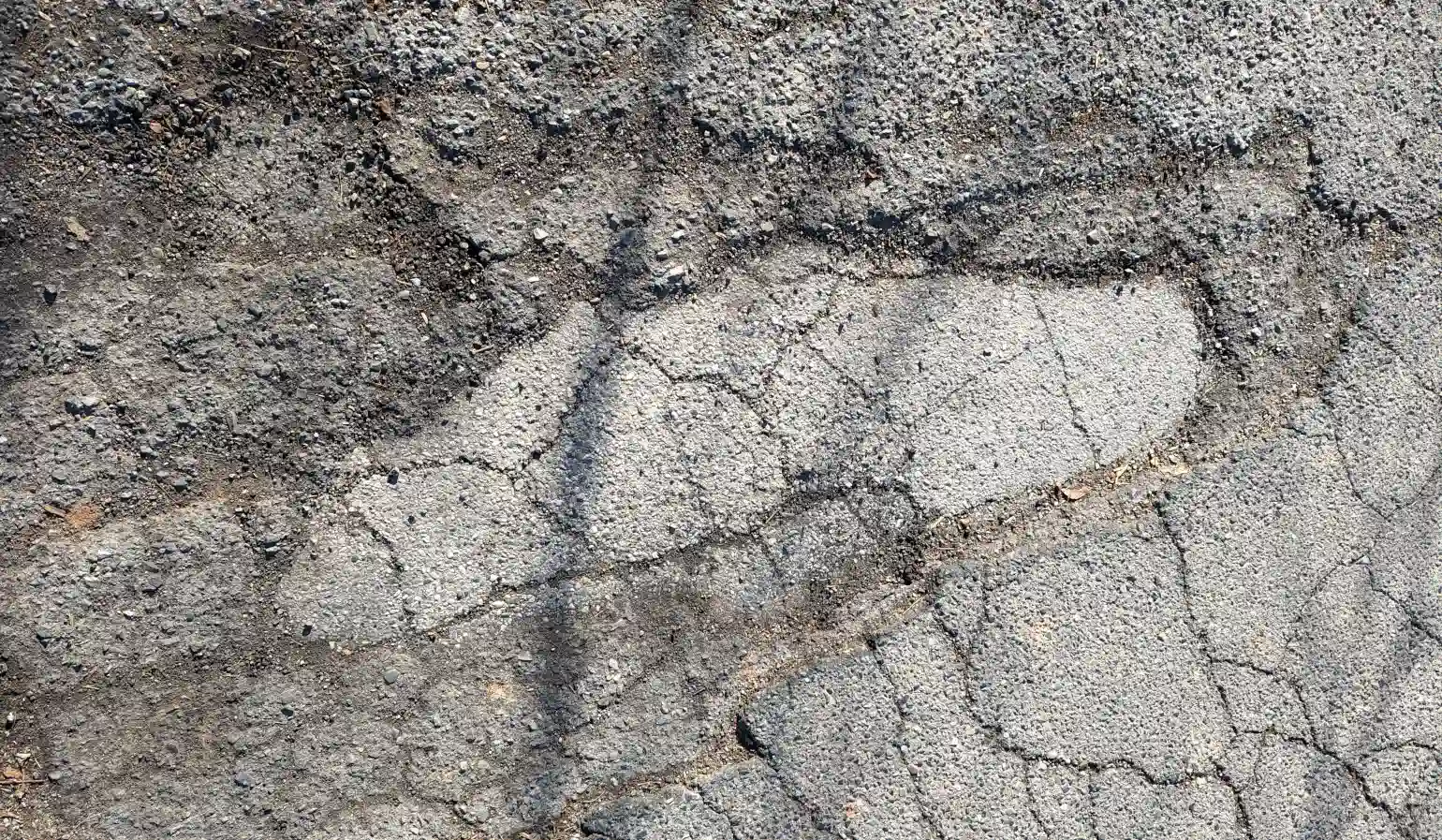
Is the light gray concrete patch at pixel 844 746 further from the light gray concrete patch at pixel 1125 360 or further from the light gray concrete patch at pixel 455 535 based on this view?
the light gray concrete patch at pixel 1125 360

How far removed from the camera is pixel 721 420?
231 centimetres

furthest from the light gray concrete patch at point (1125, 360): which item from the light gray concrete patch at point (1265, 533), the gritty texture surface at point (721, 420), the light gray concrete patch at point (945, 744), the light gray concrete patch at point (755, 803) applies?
the light gray concrete patch at point (755, 803)

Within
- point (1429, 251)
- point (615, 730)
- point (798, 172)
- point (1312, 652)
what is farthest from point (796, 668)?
point (1429, 251)

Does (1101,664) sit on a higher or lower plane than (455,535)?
higher

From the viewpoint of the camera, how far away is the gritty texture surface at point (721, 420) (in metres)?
2.12

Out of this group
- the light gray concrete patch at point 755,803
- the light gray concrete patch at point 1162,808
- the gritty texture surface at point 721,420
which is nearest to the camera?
the gritty texture surface at point 721,420

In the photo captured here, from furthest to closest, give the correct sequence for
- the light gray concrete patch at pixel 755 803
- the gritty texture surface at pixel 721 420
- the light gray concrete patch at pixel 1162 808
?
the light gray concrete patch at pixel 1162 808 → the light gray concrete patch at pixel 755 803 → the gritty texture surface at pixel 721 420

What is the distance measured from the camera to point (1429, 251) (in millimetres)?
2637

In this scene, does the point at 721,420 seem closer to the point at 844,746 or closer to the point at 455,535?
the point at 455,535

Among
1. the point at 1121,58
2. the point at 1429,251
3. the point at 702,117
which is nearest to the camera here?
the point at 702,117

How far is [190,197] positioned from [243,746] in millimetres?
1076

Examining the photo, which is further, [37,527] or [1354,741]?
[1354,741]

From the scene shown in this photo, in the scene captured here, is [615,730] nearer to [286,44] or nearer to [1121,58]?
[286,44]

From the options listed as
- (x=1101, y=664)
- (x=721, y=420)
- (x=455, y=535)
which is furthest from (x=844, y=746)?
(x=455, y=535)
